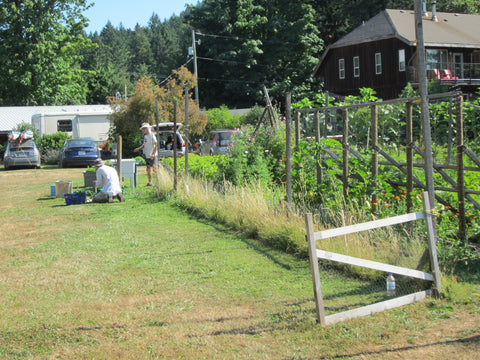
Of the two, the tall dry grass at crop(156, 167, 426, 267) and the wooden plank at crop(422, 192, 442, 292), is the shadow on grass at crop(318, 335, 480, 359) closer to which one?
the wooden plank at crop(422, 192, 442, 292)

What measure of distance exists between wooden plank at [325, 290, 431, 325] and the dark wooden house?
98.7 feet

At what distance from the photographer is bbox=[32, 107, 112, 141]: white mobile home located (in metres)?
35.3

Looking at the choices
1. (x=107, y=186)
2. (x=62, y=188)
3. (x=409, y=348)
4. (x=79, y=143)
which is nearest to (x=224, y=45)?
(x=79, y=143)

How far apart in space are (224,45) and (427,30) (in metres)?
21.4

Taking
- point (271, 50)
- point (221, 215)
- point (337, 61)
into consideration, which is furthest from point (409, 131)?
point (271, 50)

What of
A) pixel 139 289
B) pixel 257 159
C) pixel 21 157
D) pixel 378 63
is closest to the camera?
pixel 139 289

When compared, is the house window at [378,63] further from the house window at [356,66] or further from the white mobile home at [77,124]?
the white mobile home at [77,124]

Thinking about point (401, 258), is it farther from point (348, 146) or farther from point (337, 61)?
point (337, 61)

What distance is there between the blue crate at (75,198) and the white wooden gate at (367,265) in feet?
32.2

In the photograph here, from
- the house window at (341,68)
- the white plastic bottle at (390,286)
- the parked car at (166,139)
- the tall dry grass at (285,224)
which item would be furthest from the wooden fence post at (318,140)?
the house window at (341,68)

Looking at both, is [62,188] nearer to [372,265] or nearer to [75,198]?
[75,198]

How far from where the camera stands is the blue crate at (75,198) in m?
13.7

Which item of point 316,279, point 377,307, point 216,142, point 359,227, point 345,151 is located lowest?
point 377,307

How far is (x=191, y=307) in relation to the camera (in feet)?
18.4
